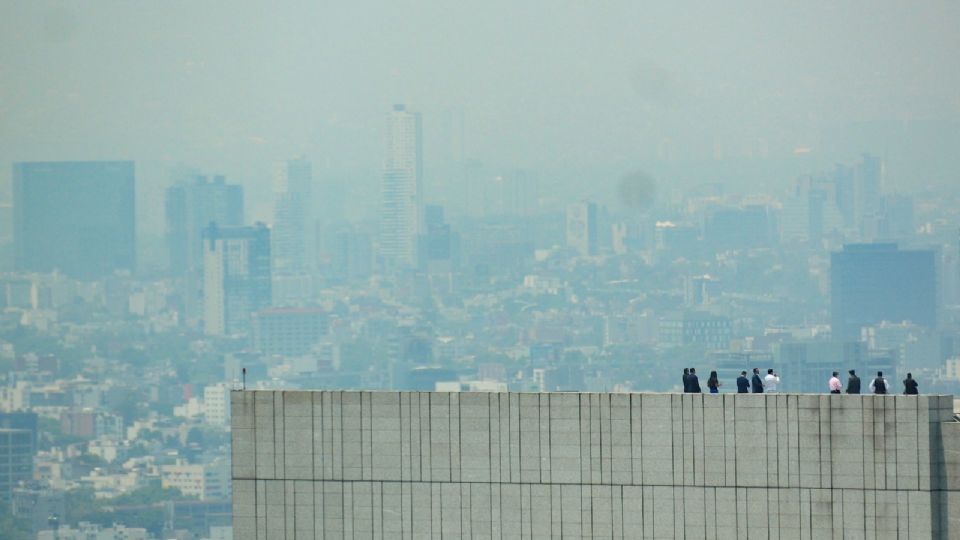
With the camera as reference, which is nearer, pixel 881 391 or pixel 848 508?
pixel 848 508

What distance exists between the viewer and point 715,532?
30.2 meters

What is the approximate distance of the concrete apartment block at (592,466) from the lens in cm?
2966

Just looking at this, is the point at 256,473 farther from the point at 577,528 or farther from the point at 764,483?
the point at 764,483

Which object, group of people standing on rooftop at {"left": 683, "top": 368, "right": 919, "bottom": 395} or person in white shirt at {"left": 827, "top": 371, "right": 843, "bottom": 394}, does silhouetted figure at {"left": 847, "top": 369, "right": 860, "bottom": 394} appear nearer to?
group of people standing on rooftop at {"left": 683, "top": 368, "right": 919, "bottom": 395}

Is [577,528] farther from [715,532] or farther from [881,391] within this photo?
A: [881,391]

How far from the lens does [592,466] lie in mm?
30781

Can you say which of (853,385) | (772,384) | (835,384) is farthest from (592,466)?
(772,384)

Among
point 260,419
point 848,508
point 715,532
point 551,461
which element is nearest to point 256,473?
point 260,419

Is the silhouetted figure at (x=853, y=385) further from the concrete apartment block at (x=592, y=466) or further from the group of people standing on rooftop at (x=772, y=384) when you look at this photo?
the concrete apartment block at (x=592, y=466)

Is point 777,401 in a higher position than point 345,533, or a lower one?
higher

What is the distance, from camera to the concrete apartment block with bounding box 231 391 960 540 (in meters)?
29.7

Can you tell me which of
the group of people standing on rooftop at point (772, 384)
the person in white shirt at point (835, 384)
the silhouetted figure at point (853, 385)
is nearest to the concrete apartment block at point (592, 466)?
the group of people standing on rooftop at point (772, 384)

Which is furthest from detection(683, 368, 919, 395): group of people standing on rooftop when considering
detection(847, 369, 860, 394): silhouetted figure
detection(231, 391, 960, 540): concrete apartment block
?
detection(231, 391, 960, 540): concrete apartment block

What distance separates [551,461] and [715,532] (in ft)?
10.0
